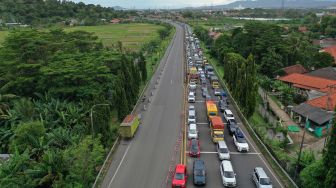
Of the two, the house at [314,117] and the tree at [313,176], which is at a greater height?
the tree at [313,176]

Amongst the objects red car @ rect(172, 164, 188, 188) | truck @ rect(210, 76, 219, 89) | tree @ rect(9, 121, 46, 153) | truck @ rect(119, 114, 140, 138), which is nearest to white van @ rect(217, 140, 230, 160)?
red car @ rect(172, 164, 188, 188)

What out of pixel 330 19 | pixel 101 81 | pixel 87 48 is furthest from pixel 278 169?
pixel 330 19

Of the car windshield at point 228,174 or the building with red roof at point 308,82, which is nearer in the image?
the car windshield at point 228,174

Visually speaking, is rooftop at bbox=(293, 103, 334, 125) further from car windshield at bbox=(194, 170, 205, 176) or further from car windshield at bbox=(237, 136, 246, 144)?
car windshield at bbox=(194, 170, 205, 176)

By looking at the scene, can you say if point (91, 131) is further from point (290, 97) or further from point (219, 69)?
point (219, 69)

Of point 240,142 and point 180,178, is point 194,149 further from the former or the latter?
point 180,178

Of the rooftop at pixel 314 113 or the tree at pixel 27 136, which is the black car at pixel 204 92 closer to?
the rooftop at pixel 314 113

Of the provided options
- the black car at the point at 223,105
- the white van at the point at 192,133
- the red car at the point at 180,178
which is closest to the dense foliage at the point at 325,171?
the red car at the point at 180,178
